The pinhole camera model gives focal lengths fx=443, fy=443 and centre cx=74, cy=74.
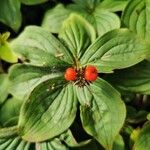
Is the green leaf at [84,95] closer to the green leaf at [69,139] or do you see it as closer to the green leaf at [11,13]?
the green leaf at [69,139]

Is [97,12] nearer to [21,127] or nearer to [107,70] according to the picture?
[107,70]

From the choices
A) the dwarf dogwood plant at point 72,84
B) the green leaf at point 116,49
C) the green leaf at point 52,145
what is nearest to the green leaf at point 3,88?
the dwarf dogwood plant at point 72,84

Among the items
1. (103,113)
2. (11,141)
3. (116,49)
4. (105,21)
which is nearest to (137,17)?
(105,21)

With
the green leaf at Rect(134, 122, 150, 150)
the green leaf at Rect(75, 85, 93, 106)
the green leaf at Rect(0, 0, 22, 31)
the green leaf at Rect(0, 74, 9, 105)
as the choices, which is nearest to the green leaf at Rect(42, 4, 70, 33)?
the green leaf at Rect(0, 0, 22, 31)

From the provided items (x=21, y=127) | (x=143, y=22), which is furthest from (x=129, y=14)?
(x=21, y=127)

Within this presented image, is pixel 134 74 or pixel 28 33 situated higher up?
pixel 28 33

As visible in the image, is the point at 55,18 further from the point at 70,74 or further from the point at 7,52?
the point at 70,74

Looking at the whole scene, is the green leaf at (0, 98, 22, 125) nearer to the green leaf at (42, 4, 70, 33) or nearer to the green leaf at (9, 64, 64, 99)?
the green leaf at (9, 64, 64, 99)
